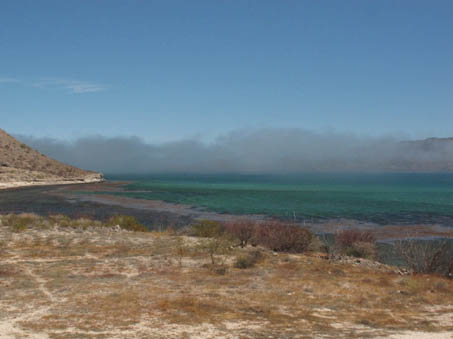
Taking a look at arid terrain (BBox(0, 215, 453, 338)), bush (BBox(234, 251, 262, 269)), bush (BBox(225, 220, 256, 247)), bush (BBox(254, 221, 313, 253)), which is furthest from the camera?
bush (BBox(225, 220, 256, 247))

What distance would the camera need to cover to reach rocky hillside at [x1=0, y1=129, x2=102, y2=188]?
93312mm

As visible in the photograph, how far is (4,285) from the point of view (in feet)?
36.9

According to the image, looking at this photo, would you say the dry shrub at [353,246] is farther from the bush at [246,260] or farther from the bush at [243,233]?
the bush at [243,233]

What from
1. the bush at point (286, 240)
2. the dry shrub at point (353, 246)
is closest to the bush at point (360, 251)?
the dry shrub at point (353, 246)

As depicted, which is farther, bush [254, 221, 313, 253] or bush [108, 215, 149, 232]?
bush [108, 215, 149, 232]

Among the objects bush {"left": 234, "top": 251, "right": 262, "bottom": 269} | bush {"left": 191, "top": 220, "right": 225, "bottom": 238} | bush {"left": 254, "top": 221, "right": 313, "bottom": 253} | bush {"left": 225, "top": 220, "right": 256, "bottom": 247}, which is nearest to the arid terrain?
bush {"left": 234, "top": 251, "right": 262, "bottom": 269}

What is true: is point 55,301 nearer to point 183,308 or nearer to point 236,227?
point 183,308

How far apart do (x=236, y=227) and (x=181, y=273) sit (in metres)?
9.07

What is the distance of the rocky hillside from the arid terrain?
80.6 m

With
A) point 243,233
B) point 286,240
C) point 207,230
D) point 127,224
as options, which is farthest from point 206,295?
point 127,224

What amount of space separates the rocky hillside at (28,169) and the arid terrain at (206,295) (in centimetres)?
8064

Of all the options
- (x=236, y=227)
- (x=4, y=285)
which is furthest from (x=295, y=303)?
(x=236, y=227)

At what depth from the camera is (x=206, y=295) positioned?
415 inches

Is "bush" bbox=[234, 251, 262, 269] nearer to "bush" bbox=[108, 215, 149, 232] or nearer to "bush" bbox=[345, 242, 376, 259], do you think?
"bush" bbox=[345, 242, 376, 259]
